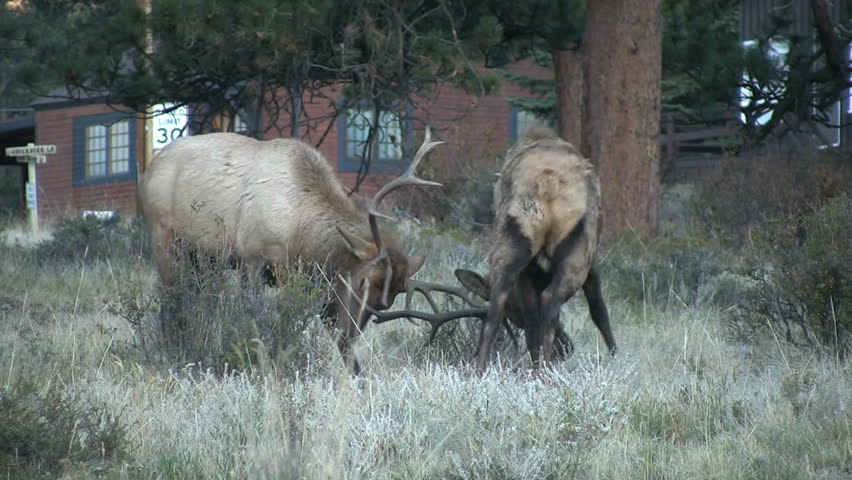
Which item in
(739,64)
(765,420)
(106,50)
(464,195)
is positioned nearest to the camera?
(765,420)

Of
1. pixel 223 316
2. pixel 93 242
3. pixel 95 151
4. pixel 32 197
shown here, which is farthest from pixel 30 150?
pixel 223 316

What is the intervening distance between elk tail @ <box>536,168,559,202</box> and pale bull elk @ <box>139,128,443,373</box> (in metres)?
1.09

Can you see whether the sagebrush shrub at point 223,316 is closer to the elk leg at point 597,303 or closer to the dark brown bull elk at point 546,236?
the dark brown bull elk at point 546,236

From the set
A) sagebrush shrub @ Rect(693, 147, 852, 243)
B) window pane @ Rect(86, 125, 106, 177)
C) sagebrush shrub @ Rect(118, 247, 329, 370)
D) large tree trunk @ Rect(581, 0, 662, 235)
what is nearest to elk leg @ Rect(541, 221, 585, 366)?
sagebrush shrub @ Rect(118, 247, 329, 370)

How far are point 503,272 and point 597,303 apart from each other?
877mm

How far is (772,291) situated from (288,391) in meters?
4.10

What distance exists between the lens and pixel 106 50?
36.3 feet

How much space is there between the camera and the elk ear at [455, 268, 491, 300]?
22.4ft

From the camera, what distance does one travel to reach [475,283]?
6867mm

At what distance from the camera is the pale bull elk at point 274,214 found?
24.1ft

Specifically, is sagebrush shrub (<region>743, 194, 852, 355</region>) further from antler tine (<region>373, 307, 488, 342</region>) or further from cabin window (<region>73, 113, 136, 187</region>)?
cabin window (<region>73, 113, 136, 187</region>)

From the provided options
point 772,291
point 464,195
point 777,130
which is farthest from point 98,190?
point 772,291

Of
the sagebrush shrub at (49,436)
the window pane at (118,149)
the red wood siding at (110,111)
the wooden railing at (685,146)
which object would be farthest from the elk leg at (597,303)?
the window pane at (118,149)

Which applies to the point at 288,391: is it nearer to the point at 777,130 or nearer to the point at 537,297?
the point at 537,297
